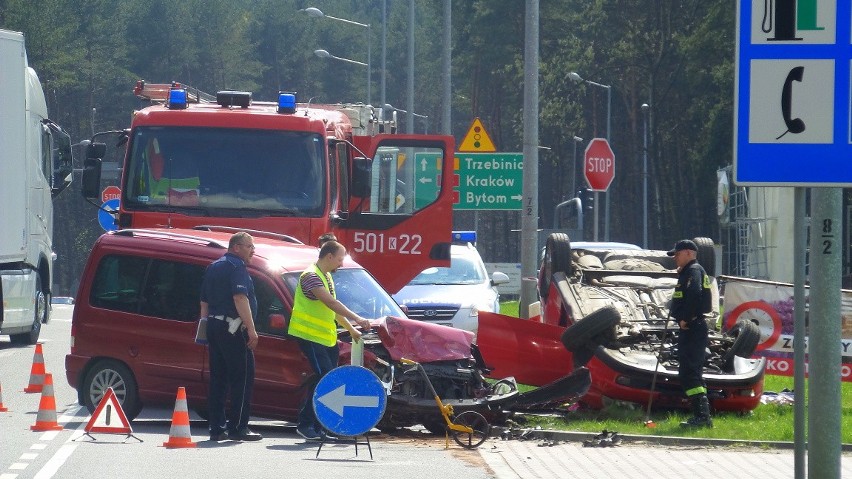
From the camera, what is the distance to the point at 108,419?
11875 millimetres

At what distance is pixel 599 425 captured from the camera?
42.1 ft

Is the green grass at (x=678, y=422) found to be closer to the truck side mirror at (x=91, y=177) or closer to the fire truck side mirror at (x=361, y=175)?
the fire truck side mirror at (x=361, y=175)

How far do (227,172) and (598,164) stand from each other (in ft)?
57.6

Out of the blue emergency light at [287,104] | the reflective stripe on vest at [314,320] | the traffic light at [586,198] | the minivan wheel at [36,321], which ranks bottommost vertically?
the minivan wheel at [36,321]

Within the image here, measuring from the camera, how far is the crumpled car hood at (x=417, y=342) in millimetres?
12656

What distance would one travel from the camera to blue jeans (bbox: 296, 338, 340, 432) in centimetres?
1217

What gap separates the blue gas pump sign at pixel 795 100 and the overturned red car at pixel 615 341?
759 centimetres

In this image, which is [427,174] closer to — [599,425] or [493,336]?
[493,336]

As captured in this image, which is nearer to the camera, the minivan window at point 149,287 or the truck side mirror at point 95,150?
the minivan window at point 149,287

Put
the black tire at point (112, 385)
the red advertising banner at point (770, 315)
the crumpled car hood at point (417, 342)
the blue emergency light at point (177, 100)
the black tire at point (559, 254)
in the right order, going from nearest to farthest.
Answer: the crumpled car hood at point (417, 342) < the black tire at point (112, 385) < the red advertising banner at point (770, 315) < the black tire at point (559, 254) < the blue emergency light at point (177, 100)

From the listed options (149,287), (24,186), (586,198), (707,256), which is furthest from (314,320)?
(586,198)

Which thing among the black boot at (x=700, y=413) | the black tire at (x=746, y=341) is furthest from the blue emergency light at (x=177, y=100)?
the black boot at (x=700, y=413)

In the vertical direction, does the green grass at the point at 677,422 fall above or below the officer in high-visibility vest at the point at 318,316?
below

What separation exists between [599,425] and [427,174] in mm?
5336
